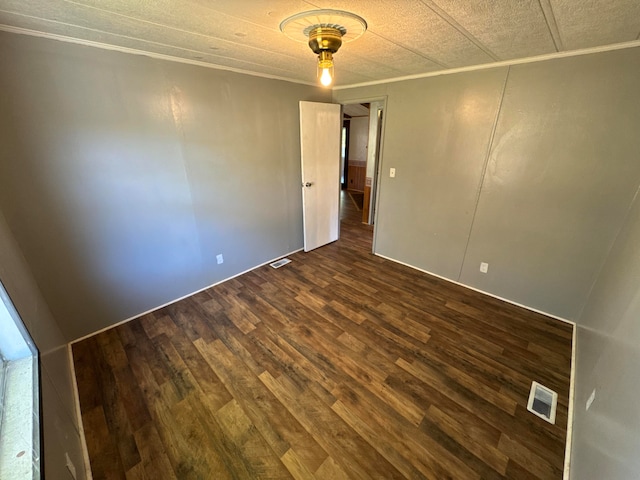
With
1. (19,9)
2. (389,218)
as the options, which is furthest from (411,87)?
(19,9)

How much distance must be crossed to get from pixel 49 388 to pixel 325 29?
7.13ft

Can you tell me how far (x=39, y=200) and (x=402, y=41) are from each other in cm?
267

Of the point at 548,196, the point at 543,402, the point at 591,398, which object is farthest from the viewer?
the point at 548,196

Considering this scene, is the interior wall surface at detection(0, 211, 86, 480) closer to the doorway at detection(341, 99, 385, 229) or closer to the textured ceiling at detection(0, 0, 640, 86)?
the textured ceiling at detection(0, 0, 640, 86)

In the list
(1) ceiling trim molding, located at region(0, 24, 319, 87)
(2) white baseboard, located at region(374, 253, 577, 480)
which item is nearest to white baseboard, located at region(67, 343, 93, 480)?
(1) ceiling trim molding, located at region(0, 24, 319, 87)

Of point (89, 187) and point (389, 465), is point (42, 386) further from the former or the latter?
point (389, 465)

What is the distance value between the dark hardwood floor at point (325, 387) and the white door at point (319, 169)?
1288 mm

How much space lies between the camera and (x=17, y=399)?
907 mm

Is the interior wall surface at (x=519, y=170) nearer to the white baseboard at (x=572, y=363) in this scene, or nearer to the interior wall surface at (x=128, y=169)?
the white baseboard at (x=572, y=363)

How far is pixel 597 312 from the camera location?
1.82m

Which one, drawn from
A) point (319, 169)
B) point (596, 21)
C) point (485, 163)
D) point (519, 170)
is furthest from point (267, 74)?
point (519, 170)

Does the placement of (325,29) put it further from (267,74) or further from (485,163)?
(485,163)

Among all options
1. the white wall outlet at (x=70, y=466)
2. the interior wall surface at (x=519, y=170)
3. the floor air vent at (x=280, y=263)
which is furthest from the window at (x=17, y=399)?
the interior wall surface at (x=519, y=170)

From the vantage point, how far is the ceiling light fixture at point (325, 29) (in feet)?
4.17
